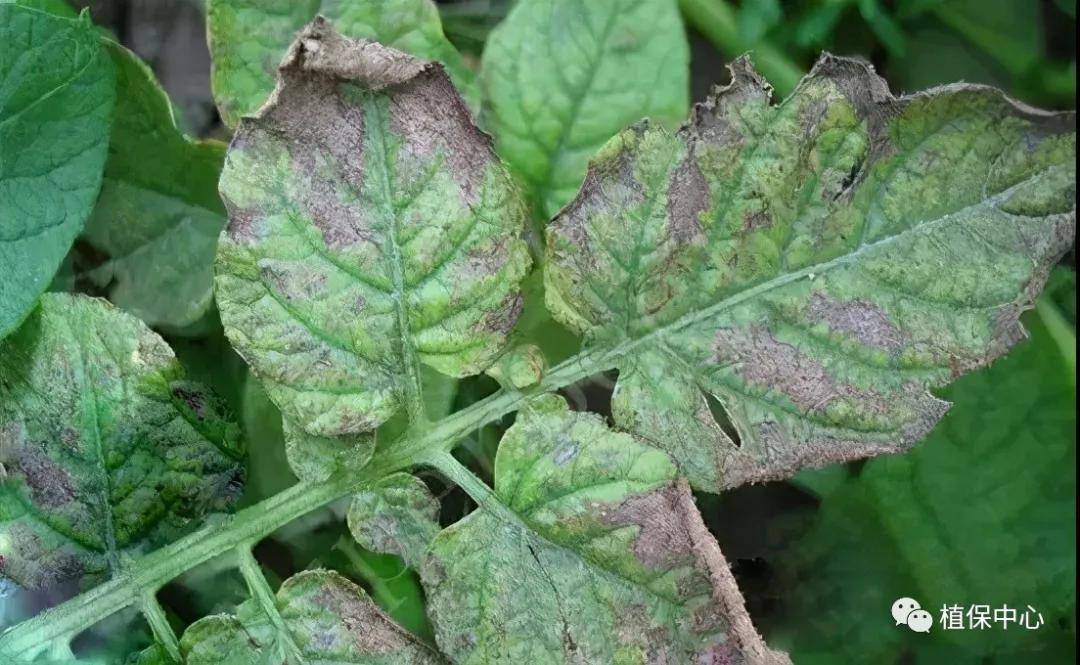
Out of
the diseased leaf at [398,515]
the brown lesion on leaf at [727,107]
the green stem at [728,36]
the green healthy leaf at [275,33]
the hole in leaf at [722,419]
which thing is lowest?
the diseased leaf at [398,515]

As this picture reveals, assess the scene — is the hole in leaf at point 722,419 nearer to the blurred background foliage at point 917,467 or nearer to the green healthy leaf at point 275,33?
the blurred background foliage at point 917,467

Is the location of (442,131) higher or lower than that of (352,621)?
higher

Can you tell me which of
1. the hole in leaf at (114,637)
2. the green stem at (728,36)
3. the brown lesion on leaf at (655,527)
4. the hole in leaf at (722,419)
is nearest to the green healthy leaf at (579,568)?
the brown lesion on leaf at (655,527)

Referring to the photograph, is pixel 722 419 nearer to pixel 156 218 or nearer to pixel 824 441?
pixel 824 441

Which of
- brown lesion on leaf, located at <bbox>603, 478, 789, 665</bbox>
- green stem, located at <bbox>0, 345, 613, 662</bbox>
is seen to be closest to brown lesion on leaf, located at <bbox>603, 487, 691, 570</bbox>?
brown lesion on leaf, located at <bbox>603, 478, 789, 665</bbox>

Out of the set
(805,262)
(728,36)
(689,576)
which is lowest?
(689,576)

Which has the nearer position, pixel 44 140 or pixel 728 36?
A: pixel 44 140

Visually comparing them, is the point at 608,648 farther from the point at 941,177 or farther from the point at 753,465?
the point at 941,177

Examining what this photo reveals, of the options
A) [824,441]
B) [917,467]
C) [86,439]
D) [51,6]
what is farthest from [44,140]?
[917,467]

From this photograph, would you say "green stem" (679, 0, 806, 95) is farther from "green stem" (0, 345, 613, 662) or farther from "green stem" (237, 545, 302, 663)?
"green stem" (237, 545, 302, 663)
